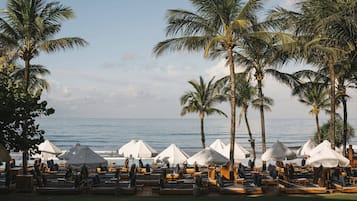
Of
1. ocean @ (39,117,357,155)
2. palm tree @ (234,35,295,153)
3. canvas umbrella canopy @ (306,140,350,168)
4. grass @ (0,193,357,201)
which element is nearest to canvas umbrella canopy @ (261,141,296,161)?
palm tree @ (234,35,295,153)

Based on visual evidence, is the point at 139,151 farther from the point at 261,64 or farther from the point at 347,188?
the point at 347,188

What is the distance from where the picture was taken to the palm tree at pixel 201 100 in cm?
3180

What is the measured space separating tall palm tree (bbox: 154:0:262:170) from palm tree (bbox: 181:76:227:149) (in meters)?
11.7

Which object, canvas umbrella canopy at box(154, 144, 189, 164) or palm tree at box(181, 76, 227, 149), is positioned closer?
canvas umbrella canopy at box(154, 144, 189, 164)

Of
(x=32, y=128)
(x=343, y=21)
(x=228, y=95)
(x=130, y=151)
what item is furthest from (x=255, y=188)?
(x=228, y=95)

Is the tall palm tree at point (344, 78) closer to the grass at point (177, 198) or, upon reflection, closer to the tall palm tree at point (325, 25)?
the tall palm tree at point (325, 25)

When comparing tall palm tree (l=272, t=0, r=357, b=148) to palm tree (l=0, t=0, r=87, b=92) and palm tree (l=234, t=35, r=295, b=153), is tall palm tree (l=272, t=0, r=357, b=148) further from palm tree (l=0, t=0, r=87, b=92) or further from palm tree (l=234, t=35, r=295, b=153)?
palm tree (l=0, t=0, r=87, b=92)

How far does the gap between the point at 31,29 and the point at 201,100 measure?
1513 centimetres

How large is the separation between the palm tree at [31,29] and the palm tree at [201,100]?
12.6 metres

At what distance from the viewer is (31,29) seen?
64.7 feet

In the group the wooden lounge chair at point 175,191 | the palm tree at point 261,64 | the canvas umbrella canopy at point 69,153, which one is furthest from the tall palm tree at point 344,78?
the canvas umbrella canopy at point 69,153

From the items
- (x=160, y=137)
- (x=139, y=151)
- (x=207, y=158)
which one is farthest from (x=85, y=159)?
(x=160, y=137)

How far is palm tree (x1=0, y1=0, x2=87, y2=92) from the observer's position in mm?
19688

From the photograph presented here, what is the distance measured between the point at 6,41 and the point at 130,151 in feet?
37.4
